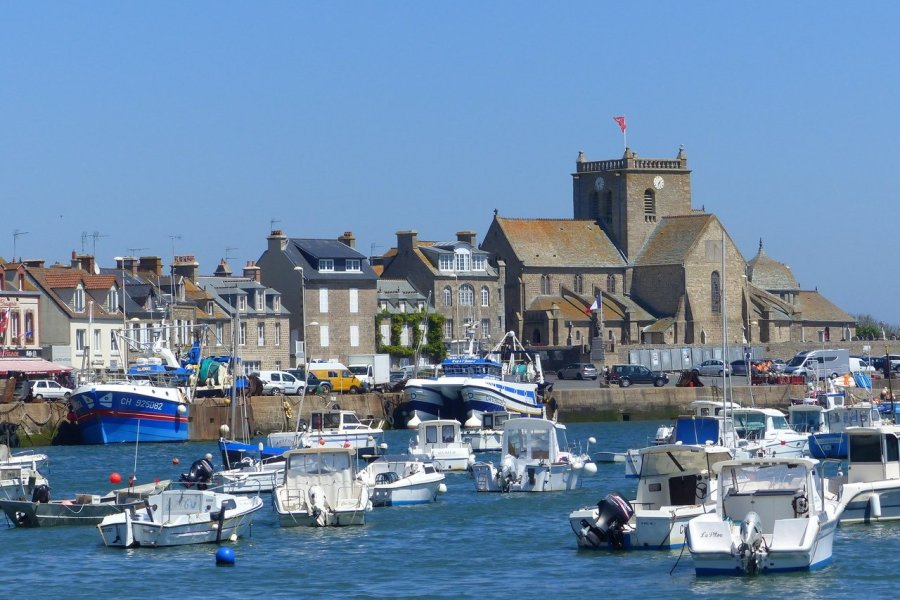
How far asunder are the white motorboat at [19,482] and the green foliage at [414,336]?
5368 cm

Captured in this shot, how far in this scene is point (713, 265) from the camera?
114 metres

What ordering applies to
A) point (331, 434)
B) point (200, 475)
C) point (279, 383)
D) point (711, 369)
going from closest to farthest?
point (200, 475) < point (331, 434) < point (279, 383) < point (711, 369)

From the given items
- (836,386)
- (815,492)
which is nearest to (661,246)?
(836,386)

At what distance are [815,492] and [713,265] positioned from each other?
274 ft

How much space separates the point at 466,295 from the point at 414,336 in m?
6.07

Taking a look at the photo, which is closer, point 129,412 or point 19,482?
point 19,482

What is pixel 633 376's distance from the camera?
8912 centimetres

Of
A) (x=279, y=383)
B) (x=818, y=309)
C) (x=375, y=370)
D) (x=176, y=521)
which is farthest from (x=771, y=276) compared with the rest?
(x=176, y=521)

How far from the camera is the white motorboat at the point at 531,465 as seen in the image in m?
45.2

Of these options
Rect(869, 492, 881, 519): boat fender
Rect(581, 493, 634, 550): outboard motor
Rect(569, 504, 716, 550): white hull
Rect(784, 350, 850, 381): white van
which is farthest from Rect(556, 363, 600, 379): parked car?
Rect(581, 493, 634, 550): outboard motor

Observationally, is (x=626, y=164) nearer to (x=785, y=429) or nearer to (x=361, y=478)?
(x=785, y=429)

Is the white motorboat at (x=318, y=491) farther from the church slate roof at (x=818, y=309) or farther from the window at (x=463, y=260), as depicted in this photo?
the church slate roof at (x=818, y=309)

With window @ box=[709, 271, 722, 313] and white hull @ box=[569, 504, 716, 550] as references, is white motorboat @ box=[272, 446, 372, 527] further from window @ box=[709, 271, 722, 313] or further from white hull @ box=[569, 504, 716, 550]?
window @ box=[709, 271, 722, 313]

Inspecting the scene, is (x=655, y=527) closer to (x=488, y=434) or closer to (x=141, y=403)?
(x=488, y=434)
